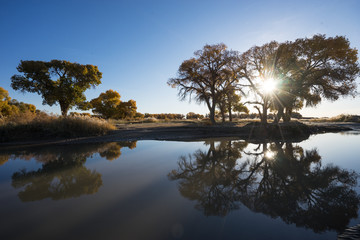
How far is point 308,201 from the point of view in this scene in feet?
8.11

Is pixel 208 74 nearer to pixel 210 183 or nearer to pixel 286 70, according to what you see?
pixel 286 70

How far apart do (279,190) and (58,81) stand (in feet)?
89.6

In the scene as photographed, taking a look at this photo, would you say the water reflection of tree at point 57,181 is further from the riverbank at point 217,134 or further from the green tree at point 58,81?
the green tree at point 58,81

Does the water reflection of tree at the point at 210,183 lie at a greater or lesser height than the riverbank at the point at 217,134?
lesser

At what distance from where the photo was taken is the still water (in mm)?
1828

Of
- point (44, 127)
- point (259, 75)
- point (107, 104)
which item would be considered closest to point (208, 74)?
point (259, 75)

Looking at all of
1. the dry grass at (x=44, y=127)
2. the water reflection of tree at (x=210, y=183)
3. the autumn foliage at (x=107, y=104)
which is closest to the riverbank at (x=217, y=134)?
the dry grass at (x=44, y=127)

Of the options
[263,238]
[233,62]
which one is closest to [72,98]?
[233,62]

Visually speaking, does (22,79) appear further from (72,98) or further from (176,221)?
(176,221)

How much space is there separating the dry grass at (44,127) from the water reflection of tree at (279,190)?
9022 millimetres

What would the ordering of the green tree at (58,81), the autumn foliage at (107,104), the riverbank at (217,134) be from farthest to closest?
1. the autumn foliage at (107,104)
2. the green tree at (58,81)
3. the riverbank at (217,134)

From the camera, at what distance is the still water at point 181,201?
72.0 inches

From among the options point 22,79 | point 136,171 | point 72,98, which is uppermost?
point 22,79

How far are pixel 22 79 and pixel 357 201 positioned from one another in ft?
96.7
